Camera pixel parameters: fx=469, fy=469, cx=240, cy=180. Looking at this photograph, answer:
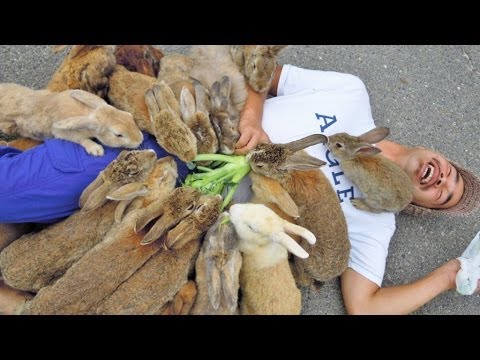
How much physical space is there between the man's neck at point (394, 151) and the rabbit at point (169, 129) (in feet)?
5.36

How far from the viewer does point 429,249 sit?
3.81 metres

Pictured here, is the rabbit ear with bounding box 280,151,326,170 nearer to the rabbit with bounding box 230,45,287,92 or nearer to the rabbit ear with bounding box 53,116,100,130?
the rabbit with bounding box 230,45,287,92

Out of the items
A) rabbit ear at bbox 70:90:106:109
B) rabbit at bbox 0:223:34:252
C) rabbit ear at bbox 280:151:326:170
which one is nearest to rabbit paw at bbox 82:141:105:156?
rabbit ear at bbox 70:90:106:109

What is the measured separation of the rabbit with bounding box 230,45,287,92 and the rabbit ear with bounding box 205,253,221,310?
136 cm

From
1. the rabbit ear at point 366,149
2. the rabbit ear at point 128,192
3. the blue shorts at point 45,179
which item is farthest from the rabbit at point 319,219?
the blue shorts at point 45,179

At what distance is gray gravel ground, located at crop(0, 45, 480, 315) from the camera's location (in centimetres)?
366

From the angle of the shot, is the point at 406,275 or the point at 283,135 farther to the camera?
the point at 406,275

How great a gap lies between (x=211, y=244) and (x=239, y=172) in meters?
0.52

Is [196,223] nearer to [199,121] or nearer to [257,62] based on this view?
[199,121]

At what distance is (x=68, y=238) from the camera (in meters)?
2.72

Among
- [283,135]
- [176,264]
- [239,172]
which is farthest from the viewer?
[283,135]

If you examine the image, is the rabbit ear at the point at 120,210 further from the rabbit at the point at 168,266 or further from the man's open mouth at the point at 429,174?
the man's open mouth at the point at 429,174
